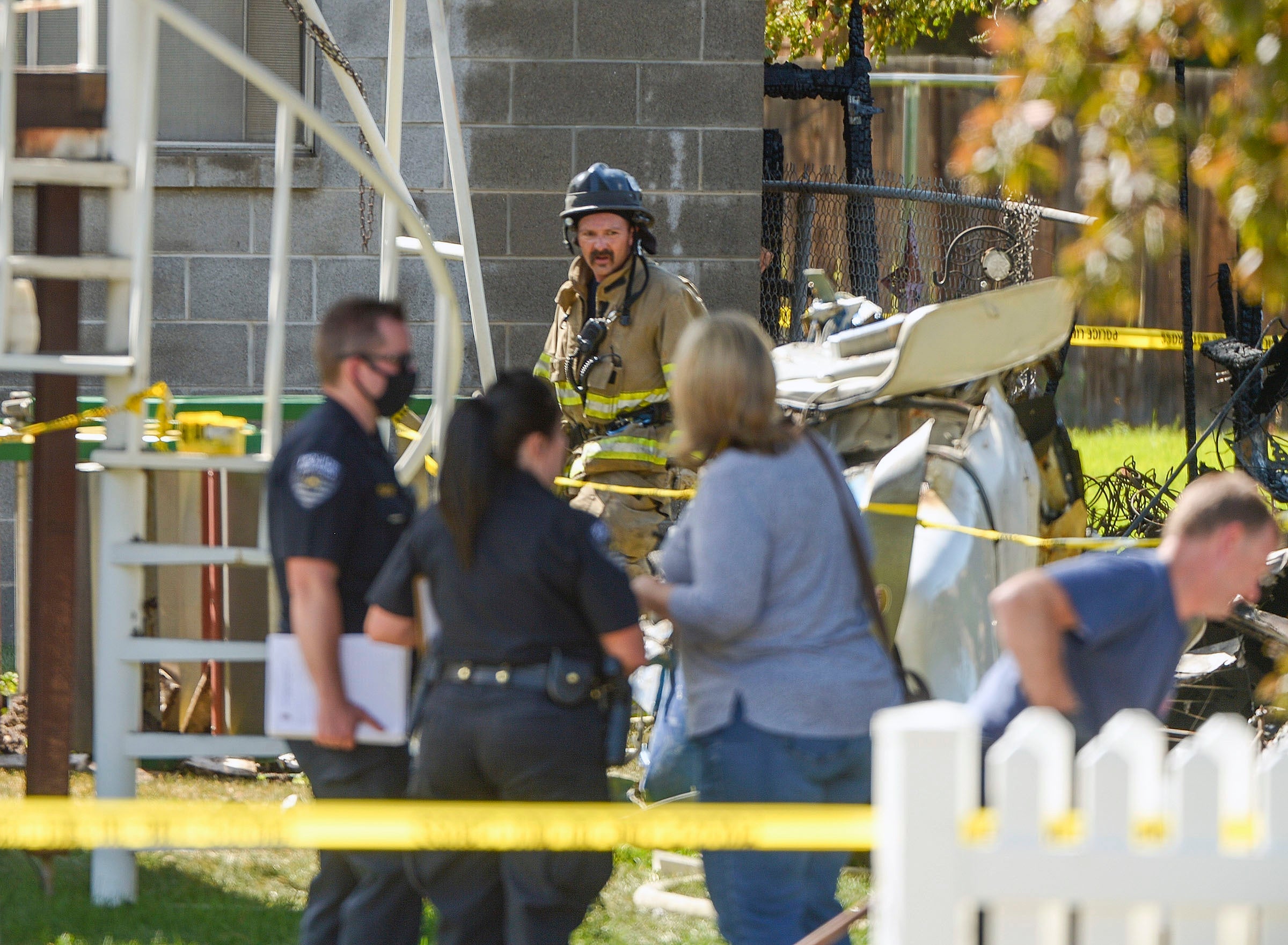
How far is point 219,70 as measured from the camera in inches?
313

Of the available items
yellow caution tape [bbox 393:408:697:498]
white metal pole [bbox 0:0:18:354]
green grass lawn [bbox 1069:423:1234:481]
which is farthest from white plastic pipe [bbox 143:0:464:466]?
green grass lawn [bbox 1069:423:1234:481]

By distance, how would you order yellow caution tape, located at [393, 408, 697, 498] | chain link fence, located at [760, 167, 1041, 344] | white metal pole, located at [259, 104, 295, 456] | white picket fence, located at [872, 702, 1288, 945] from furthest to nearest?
chain link fence, located at [760, 167, 1041, 344], yellow caution tape, located at [393, 408, 697, 498], white metal pole, located at [259, 104, 295, 456], white picket fence, located at [872, 702, 1288, 945]

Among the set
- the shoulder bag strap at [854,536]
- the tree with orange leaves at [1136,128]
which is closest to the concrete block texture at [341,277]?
the shoulder bag strap at [854,536]

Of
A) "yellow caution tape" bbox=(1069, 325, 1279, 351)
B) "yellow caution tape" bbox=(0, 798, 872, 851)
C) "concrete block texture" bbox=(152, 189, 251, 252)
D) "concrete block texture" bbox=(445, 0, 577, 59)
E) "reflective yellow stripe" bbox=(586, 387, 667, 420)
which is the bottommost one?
"yellow caution tape" bbox=(0, 798, 872, 851)

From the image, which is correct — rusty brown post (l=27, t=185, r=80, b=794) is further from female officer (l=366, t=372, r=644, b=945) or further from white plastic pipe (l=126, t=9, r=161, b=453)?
female officer (l=366, t=372, r=644, b=945)

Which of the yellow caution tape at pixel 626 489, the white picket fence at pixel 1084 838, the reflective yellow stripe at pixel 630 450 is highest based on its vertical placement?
the reflective yellow stripe at pixel 630 450

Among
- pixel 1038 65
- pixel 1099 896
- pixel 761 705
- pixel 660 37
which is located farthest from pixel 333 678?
pixel 660 37

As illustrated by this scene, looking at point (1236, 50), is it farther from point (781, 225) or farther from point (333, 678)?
point (781, 225)

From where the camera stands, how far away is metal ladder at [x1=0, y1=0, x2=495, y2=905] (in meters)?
4.21

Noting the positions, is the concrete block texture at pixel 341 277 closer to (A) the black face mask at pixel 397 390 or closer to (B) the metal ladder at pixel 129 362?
(B) the metal ladder at pixel 129 362

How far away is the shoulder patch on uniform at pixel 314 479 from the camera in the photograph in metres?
3.44

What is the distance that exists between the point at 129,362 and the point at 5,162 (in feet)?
1.97

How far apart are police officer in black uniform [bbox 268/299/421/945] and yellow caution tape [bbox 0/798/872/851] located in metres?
0.24

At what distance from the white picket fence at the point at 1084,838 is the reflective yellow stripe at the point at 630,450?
3.62m
